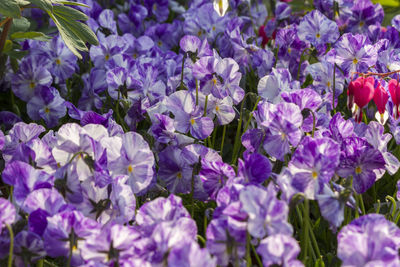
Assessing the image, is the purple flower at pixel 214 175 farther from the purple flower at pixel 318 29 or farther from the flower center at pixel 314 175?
the purple flower at pixel 318 29

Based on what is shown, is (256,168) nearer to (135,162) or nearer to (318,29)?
(135,162)

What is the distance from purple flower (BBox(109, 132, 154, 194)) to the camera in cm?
143

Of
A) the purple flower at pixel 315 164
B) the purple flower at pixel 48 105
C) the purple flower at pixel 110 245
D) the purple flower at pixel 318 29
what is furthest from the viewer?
the purple flower at pixel 318 29

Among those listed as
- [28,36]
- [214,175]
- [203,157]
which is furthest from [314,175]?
[28,36]

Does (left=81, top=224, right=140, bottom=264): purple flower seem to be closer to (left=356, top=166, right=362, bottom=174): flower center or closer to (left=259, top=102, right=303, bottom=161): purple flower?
(left=259, top=102, right=303, bottom=161): purple flower

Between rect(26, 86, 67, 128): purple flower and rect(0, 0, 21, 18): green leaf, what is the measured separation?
0.59 meters

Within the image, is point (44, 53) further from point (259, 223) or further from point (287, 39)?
point (259, 223)

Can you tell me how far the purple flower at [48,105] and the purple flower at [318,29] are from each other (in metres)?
0.91

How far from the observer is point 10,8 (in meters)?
1.52

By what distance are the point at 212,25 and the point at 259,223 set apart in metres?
1.59

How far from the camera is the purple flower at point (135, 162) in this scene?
1427mm

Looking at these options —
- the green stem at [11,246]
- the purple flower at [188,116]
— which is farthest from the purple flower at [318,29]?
the green stem at [11,246]

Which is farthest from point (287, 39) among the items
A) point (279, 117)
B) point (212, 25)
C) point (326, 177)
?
point (326, 177)

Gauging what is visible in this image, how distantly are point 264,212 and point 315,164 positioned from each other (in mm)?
205
